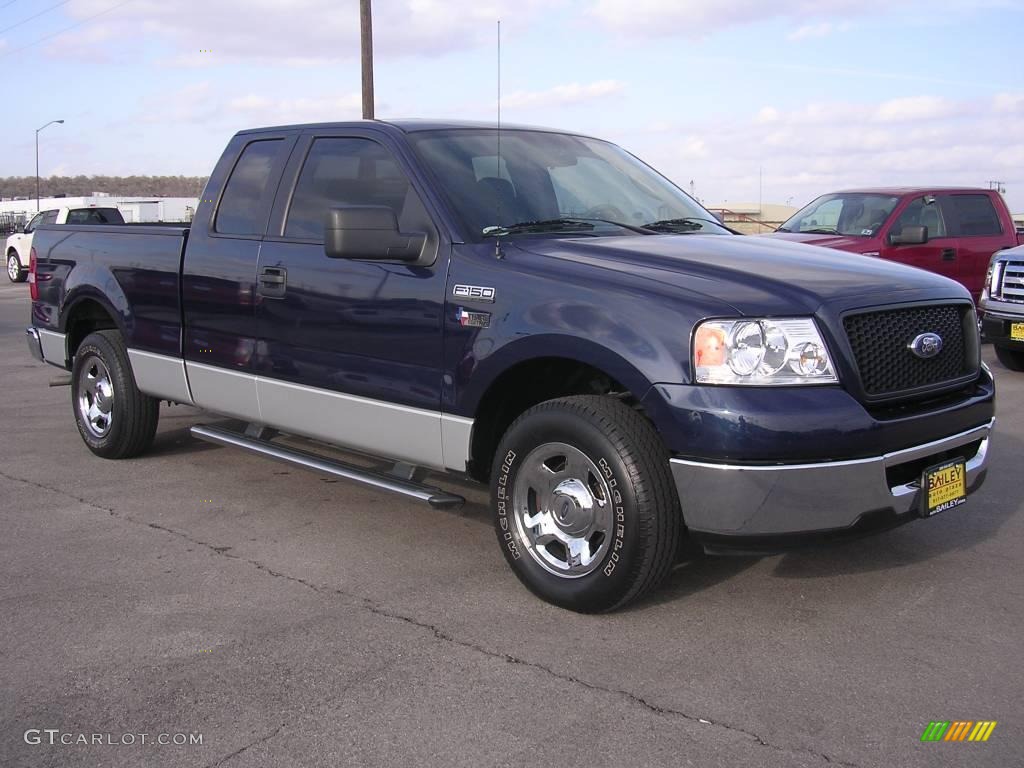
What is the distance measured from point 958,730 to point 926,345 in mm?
1524

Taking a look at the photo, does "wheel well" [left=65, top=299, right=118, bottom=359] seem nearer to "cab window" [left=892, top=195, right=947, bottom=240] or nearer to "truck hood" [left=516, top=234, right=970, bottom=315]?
"truck hood" [left=516, top=234, right=970, bottom=315]

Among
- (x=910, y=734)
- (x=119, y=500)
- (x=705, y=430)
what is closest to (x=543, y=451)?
(x=705, y=430)

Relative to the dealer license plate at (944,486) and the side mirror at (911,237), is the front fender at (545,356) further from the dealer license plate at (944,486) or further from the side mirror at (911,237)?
the side mirror at (911,237)

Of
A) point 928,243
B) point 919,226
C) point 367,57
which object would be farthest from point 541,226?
point 367,57

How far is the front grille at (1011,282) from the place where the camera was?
33.6ft

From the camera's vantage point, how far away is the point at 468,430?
4469 millimetres

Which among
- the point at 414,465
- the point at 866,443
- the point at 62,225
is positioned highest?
the point at 62,225

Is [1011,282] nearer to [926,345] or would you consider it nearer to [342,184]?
[926,345]

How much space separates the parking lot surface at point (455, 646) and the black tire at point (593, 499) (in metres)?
0.15

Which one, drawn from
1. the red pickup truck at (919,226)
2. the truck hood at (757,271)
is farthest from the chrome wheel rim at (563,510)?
the red pickup truck at (919,226)

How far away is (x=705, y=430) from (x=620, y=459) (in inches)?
14.0

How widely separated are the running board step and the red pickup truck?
771 cm

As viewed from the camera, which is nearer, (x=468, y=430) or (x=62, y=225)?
(x=468, y=430)

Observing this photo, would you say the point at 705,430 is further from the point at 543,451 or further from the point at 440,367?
the point at 440,367
